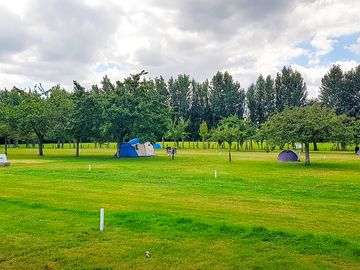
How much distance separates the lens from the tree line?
4934 centimetres

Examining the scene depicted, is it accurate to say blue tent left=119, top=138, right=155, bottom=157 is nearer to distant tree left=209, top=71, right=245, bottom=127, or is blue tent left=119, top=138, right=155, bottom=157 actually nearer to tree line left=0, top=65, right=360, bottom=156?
tree line left=0, top=65, right=360, bottom=156

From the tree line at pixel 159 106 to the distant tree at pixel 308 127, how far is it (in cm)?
90

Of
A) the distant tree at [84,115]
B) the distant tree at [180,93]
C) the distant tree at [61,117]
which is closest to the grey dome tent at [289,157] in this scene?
the distant tree at [84,115]

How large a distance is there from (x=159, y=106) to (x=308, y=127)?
22.8 metres

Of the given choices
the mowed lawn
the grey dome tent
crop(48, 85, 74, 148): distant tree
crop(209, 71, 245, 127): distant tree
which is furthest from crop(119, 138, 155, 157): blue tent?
crop(209, 71, 245, 127): distant tree

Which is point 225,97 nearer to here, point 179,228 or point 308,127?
point 308,127

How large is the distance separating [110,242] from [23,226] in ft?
9.75

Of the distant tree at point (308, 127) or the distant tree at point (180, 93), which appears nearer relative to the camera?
the distant tree at point (308, 127)

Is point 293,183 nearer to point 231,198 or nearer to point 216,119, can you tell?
point 231,198

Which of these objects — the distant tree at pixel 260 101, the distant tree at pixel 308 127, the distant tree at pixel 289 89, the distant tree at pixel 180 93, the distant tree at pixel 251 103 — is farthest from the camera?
the distant tree at pixel 180 93

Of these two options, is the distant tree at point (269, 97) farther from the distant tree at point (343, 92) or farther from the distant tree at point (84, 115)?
the distant tree at point (84, 115)

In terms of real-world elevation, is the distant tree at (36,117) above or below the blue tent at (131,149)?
above

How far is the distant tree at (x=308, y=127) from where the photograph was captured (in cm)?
3522

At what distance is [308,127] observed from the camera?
3509 cm
